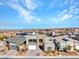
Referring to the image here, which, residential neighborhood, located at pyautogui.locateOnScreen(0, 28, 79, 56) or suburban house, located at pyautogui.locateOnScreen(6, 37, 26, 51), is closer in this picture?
residential neighborhood, located at pyautogui.locateOnScreen(0, 28, 79, 56)

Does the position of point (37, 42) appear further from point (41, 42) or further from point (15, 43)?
point (15, 43)

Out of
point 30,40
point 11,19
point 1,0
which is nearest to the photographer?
point 1,0

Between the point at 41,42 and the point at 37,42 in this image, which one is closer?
the point at 41,42

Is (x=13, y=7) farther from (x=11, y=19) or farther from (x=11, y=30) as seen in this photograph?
(x=11, y=30)

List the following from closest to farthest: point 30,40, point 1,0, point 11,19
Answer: point 1,0
point 11,19
point 30,40

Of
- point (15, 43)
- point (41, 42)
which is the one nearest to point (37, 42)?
point (41, 42)

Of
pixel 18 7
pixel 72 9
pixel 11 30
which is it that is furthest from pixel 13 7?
pixel 72 9

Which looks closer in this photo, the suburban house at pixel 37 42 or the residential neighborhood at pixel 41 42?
the residential neighborhood at pixel 41 42

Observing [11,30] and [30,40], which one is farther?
[30,40]

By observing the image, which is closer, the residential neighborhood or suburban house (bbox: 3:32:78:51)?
the residential neighborhood

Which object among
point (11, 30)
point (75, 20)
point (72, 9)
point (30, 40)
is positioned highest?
point (72, 9)

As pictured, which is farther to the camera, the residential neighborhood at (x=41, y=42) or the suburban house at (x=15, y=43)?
the suburban house at (x=15, y=43)
